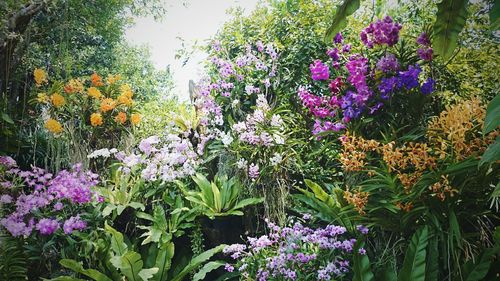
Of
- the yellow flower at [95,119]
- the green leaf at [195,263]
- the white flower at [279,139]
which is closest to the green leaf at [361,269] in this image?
the green leaf at [195,263]

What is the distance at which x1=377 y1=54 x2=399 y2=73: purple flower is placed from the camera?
2.18m

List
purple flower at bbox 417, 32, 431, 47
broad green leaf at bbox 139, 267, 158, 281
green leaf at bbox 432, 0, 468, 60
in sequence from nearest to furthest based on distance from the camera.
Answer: green leaf at bbox 432, 0, 468, 60 → purple flower at bbox 417, 32, 431, 47 → broad green leaf at bbox 139, 267, 158, 281

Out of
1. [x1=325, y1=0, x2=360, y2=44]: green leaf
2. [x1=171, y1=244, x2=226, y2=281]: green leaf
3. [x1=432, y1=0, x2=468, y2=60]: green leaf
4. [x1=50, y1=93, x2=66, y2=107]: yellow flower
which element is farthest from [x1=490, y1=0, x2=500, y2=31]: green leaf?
[x1=50, y1=93, x2=66, y2=107]: yellow flower

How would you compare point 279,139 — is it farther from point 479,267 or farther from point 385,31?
point 479,267

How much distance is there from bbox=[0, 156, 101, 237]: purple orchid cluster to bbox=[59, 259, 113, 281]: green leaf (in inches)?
9.8

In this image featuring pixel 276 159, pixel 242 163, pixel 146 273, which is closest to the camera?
pixel 146 273

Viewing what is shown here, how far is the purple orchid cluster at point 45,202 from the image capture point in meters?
2.27

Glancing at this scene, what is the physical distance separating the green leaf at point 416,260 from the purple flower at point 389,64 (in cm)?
92

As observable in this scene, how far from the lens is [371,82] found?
231 centimetres

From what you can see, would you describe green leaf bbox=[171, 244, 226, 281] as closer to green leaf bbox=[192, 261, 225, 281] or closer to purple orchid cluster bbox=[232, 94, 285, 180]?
green leaf bbox=[192, 261, 225, 281]

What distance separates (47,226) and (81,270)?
0.35m

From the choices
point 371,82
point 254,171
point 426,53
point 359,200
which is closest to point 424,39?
point 426,53

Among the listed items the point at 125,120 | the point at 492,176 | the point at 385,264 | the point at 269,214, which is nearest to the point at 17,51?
the point at 125,120

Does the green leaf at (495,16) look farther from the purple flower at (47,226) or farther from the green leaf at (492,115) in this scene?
the purple flower at (47,226)
